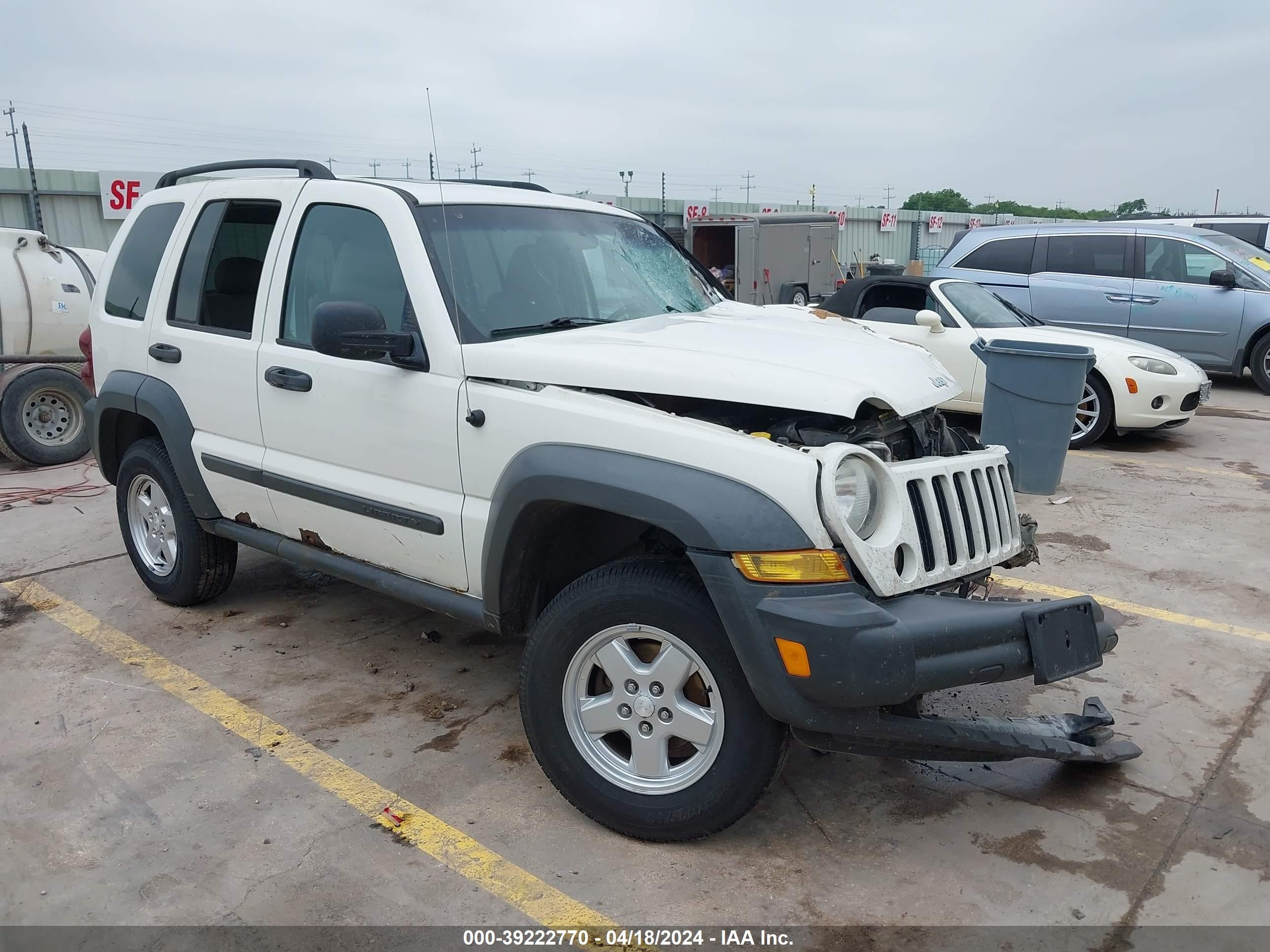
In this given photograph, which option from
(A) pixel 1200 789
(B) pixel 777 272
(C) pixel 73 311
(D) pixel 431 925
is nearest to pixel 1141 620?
(A) pixel 1200 789

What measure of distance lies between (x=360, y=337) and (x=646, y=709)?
1.56 meters

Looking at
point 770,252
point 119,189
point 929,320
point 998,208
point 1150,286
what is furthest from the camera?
point 998,208

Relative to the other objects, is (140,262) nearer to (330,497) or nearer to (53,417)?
(330,497)

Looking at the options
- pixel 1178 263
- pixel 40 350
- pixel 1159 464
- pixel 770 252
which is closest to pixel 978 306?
pixel 1159 464

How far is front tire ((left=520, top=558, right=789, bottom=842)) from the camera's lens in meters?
2.81

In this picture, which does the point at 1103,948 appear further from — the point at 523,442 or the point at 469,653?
the point at 469,653

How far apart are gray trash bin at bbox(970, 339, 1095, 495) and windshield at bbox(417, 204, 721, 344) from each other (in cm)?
336

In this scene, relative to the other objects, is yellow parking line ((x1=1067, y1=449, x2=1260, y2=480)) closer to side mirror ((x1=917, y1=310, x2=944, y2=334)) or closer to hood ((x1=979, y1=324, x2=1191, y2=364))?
hood ((x1=979, y1=324, x2=1191, y2=364))

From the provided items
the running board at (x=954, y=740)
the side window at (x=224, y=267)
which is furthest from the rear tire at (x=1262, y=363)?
the side window at (x=224, y=267)

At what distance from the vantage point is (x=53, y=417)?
8633 mm

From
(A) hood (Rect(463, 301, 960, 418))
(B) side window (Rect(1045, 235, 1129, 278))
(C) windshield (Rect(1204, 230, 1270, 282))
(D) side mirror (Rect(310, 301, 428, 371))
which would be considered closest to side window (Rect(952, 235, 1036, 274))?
(B) side window (Rect(1045, 235, 1129, 278))

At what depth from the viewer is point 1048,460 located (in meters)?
6.94

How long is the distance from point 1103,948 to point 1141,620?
2563mm

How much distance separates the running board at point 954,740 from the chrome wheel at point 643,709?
307 millimetres
